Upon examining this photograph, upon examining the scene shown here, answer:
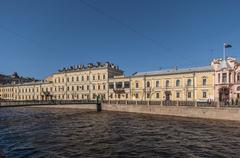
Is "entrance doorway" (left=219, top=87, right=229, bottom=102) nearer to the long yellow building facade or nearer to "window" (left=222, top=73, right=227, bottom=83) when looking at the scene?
the long yellow building facade

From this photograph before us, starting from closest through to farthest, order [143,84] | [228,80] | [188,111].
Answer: [188,111]
[228,80]
[143,84]

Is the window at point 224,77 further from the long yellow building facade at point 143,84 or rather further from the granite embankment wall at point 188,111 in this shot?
the granite embankment wall at point 188,111

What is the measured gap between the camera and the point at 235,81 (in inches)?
2012

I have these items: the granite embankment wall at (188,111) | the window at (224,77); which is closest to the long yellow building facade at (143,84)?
the window at (224,77)

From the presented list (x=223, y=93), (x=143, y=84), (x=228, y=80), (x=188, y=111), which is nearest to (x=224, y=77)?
(x=228, y=80)

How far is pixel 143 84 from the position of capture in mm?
70062

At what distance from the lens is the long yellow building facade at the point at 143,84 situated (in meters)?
53.7

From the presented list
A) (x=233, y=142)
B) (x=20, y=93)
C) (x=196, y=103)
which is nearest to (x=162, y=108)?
(x=196, y=103)

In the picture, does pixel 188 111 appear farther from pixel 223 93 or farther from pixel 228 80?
pixel 223 93

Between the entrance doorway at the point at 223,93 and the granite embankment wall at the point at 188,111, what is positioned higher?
the entrance doorway at the point at 223,93

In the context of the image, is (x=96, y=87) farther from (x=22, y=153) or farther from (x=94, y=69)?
(x=22, y=153)

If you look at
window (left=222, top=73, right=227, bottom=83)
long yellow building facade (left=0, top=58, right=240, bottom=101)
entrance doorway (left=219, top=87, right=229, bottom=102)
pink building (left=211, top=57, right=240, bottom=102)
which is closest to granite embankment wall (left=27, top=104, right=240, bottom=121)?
long yellow building facade (left=0, top=58, right=240, bottom=101)

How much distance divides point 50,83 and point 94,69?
25236 mm

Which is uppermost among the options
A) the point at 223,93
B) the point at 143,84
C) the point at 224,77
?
the point at 224,77
